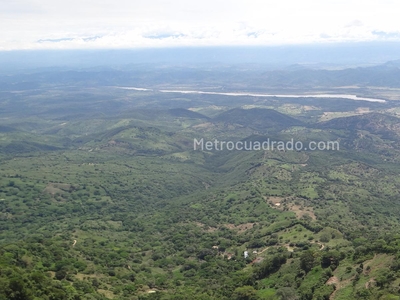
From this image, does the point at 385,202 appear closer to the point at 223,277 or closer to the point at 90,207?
the point at 223,277

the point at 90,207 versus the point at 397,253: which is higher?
the point at 397,253

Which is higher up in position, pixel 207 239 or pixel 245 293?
pixel 245 293

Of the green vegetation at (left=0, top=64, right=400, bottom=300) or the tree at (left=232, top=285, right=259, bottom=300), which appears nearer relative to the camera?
the green vegetation at (left=0, top=64, right=400, bottom=300)

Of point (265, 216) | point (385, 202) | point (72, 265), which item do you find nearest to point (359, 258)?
point (72, 265)

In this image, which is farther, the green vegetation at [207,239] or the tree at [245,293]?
the tree at [245,293]

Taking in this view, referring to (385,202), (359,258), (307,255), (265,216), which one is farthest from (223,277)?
(385,202)

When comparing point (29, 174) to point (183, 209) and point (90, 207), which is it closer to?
point (90, 207)

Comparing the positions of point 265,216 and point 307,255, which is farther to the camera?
point 265,216

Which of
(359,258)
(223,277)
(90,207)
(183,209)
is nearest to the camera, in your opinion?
(359,258)

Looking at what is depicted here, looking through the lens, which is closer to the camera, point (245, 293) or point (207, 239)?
point (245, 293)

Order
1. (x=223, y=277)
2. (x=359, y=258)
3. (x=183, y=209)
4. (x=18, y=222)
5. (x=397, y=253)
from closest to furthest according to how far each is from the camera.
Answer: (x=397, y=253)
(x=359, y=258)
(x=223, y=277)
(x=18, y=222)
(x=183, y=209)

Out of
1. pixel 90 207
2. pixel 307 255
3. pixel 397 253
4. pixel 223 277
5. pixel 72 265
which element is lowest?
pixel 90 207
